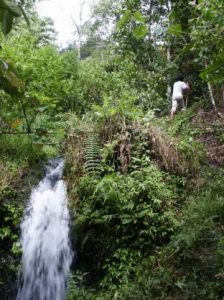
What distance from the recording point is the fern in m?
6.79

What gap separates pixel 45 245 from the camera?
241 inches

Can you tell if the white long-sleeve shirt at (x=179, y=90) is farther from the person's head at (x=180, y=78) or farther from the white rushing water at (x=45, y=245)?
the white rushing water at (x=45, y=245)

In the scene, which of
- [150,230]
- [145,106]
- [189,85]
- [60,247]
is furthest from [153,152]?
[189,85]

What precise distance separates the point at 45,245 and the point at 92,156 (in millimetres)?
1823

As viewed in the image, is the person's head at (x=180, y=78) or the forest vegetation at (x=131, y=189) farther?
the person's head at (x=180, y=78)

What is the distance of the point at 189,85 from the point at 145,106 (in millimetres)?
1658

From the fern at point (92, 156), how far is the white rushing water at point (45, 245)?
2.12 ft

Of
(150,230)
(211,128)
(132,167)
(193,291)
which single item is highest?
(211,128)

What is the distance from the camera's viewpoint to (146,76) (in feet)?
38.9

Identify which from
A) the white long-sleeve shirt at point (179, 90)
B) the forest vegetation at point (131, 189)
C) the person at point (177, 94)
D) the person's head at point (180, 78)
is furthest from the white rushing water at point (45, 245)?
the person's head at point (180, 78)

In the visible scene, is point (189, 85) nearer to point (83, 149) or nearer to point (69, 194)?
point (83, 149)

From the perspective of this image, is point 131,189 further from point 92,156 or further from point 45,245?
point 45,245

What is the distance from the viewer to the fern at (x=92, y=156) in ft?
22.3

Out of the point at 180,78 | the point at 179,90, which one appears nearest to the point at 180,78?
the point at 180,78
